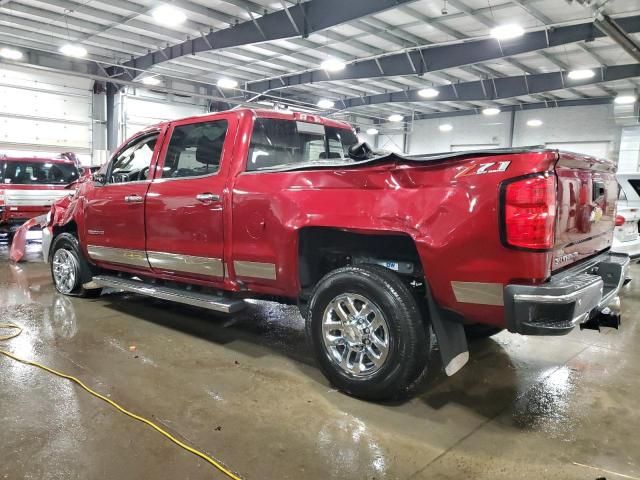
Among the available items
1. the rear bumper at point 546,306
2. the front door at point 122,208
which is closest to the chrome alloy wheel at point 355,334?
the rear bumper at point 546,306

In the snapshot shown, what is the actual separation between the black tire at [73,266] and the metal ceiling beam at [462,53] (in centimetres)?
895

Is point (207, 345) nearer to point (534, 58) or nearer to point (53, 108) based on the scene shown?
point (534, 58)

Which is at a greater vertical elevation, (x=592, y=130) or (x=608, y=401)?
(x=592, y=130)

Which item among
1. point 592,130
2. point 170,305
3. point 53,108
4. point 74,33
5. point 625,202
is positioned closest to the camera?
point 170,305

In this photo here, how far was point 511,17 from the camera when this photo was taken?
931cm

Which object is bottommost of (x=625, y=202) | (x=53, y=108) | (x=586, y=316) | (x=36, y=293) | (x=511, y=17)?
(x=36, y=293)

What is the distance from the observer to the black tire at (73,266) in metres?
5.62

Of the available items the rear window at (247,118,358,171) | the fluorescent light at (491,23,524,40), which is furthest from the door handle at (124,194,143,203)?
the fluorescent light at (491,23,524,40)

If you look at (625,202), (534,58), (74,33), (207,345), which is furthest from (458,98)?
(207,345)

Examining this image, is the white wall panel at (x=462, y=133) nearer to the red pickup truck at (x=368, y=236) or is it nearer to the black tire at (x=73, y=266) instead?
the red pickup truck at (x=368, y=236)

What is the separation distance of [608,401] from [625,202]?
19.7 ft

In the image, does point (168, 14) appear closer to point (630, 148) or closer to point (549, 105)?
point (549, 105)

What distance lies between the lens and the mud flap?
2.82 m

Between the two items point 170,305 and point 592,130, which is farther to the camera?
point 592,130
